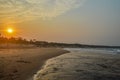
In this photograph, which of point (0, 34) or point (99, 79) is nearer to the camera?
point (99, 79)

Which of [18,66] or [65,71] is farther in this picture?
[18,66]

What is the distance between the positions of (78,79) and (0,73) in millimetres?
6026

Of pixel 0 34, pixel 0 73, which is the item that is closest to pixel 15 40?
pixel 0 34

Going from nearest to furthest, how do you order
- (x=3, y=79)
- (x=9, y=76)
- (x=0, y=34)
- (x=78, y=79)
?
(x=3, y=79) → (x=9, y=76) → (x=78, y=79) → (x=0, y=34)

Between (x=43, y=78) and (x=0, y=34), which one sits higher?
(x=0, y=34)

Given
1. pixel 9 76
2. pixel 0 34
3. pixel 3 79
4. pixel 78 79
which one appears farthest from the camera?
pixel 0 34

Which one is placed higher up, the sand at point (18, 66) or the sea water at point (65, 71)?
the sand at point (18, 66)

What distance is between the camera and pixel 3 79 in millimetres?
15766

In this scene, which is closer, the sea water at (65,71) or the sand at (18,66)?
the sand at (18,66)

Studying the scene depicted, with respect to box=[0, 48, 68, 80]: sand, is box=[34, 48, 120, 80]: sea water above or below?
below

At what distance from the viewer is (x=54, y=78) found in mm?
→ 17703

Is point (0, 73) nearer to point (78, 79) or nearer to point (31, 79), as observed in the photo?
point (31, 79)

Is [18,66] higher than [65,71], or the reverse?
[18,66]

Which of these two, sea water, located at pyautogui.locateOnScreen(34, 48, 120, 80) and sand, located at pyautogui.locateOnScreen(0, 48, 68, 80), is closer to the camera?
sand, located at pyautogui.locateOnScreen(0, 48, 68, 80)
